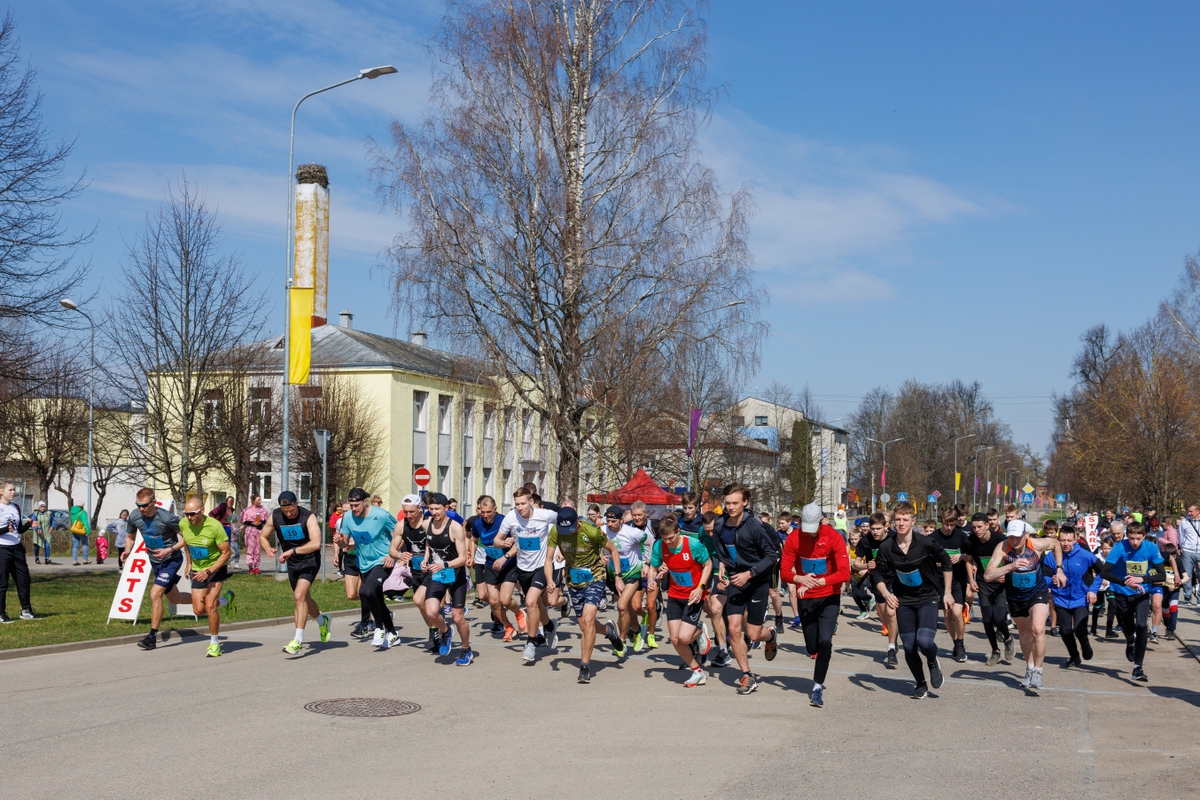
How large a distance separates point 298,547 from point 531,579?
271cm

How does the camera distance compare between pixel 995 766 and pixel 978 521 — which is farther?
pixel 978 521

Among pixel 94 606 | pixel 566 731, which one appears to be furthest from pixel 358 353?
pixel 566 731

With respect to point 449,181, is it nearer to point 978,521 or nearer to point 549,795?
point 978,521

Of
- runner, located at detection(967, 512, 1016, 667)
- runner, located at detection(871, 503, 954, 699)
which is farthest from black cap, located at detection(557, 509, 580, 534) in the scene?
runner, located at detection(967, 512, 1016, 667)

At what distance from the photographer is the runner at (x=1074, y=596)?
516 inches

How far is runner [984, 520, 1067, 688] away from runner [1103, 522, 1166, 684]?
2.77 ft

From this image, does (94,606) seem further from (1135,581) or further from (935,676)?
(1135,581)

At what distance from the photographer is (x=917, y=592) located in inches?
433

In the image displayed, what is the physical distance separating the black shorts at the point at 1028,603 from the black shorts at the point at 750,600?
2.85 meters

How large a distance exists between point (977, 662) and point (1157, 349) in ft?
151

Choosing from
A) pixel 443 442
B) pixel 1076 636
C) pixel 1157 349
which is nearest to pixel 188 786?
pixel 1076 636

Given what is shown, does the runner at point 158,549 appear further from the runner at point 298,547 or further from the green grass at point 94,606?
the runner at point 298,547

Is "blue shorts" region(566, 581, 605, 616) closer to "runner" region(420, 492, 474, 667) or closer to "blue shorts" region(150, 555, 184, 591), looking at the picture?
"runner" region(420, 492, 474, 667)

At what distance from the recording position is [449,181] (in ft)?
82.2
